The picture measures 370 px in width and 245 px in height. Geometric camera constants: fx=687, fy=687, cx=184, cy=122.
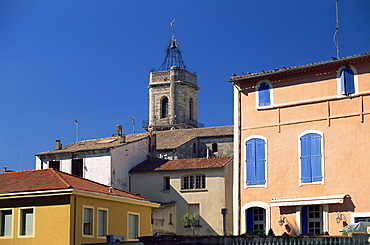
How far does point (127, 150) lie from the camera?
47.6 m

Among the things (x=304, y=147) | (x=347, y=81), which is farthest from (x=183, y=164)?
(x=347, y=81)

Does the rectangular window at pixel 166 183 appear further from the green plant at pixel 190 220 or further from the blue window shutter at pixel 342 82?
the blue window shutter at pixel 342 82

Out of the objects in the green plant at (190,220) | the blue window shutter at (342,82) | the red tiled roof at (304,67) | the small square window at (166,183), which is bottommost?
the green plant at (190,220)

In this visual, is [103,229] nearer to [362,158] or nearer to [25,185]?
[25,185]

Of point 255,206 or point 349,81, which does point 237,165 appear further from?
point 349,81

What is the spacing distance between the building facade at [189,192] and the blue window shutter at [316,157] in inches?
427

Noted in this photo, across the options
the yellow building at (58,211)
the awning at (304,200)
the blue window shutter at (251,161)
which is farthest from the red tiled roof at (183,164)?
the yellow building at (58,211)

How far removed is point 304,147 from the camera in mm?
33188

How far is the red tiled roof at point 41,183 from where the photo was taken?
29866mm

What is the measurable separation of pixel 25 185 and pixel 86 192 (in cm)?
322

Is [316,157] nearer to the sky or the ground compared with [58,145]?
nearer to the ground

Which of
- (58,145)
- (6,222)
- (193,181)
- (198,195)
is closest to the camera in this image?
(6,222)

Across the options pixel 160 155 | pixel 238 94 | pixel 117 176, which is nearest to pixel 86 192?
pixel 238 94

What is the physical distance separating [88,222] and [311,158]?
10945 mm
